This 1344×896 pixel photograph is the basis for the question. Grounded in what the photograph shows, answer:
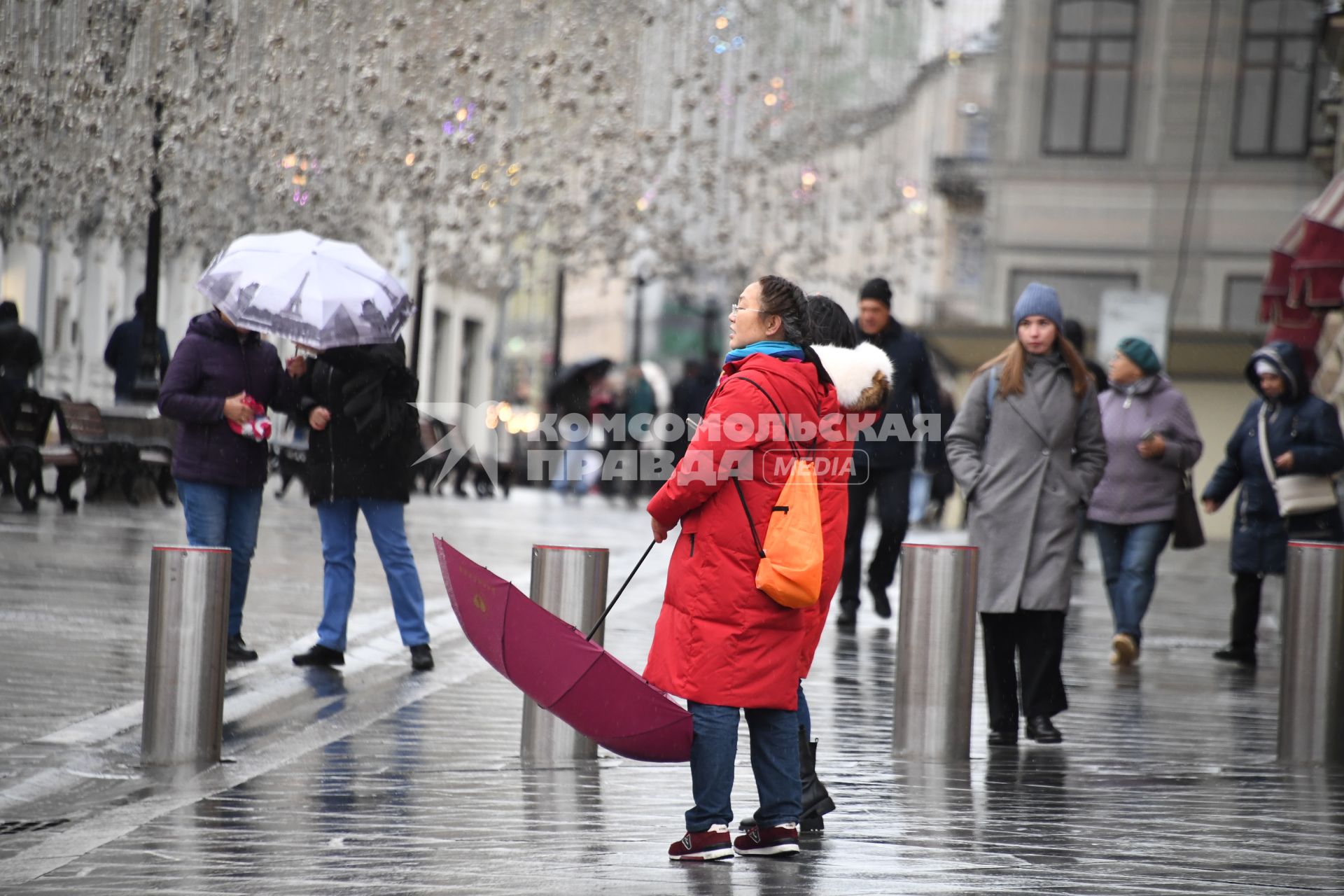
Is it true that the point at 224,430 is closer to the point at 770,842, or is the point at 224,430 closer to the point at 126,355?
the point at 770,842

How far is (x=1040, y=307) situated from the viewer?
28.1ft

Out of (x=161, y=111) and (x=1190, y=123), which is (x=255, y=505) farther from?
(x=1190, y=123)

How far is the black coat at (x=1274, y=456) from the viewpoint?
500 inches

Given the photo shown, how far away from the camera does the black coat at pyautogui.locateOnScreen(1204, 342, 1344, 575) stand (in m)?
12.7

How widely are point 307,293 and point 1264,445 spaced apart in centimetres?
671

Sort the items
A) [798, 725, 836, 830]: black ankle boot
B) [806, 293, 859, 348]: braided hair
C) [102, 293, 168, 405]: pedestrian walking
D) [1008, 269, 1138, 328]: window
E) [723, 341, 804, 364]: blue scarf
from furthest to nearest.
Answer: [1008, 269, 1138, 328]: window, [102, 293, 168, 405]: pedestrian walking, [806, 293, 859, 348]: braided hair, [798, 725, 836, 830]: black ankle boot, [723, 341, 804, 364]: blue scarf

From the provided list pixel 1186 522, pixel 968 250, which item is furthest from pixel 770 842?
pixel 968 250

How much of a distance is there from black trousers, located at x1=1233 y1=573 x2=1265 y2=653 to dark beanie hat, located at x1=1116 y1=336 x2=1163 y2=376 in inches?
65.7

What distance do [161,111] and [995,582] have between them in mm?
11737

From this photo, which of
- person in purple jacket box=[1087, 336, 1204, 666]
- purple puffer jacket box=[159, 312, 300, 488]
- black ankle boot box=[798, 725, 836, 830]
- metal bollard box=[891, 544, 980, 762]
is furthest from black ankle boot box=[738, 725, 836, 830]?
person in purple jacket box=[1087, 336, 1204, 666]

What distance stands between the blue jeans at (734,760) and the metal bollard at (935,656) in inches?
80.4

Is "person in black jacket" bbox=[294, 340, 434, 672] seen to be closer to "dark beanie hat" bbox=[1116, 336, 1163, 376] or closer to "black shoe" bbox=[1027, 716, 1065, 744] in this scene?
"black shoe" bbox=[1027, 716, 1065, 744]

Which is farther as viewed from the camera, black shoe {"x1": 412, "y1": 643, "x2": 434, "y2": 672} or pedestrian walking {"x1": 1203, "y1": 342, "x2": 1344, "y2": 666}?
pedestrian walking {"x1": 1203, "y1": 342, "x2": 1344, "y2": 666}

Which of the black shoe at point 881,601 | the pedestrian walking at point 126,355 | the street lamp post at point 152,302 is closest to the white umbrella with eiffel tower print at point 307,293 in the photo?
the black shoe at point 881,601
